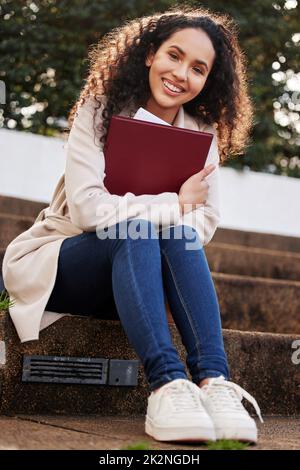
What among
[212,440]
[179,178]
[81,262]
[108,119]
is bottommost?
[212,440]

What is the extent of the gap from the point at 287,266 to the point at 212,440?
6.94 ft

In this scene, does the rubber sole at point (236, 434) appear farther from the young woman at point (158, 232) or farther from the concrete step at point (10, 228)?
the concrete step at point (10, 228)

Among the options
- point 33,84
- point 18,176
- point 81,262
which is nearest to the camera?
point 81,262

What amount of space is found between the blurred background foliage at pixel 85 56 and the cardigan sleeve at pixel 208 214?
13.9 feet

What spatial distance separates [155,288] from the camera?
5.43 feet

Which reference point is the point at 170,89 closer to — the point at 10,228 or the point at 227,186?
the point at 10,228

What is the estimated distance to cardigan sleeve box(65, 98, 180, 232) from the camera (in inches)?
71.2

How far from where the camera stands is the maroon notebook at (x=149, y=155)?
1894mm

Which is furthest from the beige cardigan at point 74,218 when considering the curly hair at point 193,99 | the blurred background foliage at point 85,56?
the blurred background foliage at point 85,56

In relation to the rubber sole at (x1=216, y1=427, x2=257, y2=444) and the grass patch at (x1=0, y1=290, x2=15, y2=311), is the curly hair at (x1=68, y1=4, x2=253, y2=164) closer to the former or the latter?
the grass patch at (x1=0, y1=290, x2=15, y2=311)

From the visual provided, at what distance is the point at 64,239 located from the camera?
1.92 meters
